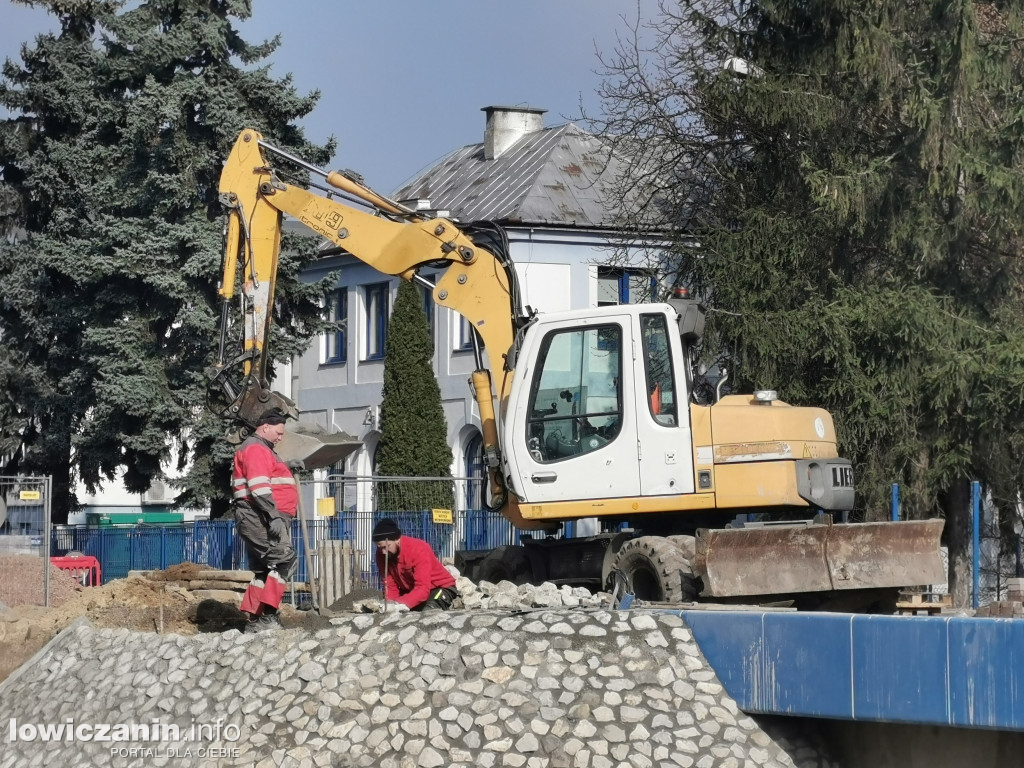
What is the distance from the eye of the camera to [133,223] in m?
29.0

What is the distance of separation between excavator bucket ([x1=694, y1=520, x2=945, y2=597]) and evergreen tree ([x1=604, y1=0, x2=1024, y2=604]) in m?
5.83

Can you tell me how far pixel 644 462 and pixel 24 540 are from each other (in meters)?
10.6

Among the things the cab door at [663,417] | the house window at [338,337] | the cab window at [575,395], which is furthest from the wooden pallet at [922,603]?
the house window at [338,337]

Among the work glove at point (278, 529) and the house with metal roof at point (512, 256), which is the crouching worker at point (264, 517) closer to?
the work glove at point (278, 529)

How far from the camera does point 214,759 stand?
490 inches

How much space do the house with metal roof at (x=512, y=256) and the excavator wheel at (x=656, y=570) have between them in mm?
17484

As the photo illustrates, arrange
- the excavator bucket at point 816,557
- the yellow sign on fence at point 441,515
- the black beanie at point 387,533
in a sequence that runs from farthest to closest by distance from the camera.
Result: the yellow sign on fence at point 441,515 → the black beanie at point 387,533 → the excavator bucket at point 816,557

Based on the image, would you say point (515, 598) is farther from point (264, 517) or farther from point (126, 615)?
point (126, 615)

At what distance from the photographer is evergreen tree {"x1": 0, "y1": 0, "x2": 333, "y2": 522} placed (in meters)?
28.8

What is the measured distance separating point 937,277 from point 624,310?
726cm

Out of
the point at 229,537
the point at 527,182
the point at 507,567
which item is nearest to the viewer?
the point at 507,567

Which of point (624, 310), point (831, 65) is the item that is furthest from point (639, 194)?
point (624, 310)

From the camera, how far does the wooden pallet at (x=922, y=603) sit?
43.0 feet

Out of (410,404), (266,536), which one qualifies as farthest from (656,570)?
(410,404)
